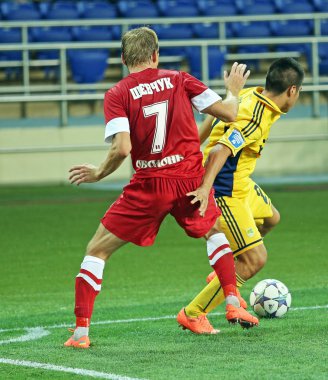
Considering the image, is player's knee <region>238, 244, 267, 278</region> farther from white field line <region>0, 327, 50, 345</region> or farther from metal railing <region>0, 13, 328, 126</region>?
metal railing <region>0, 13, 328, 126</region>

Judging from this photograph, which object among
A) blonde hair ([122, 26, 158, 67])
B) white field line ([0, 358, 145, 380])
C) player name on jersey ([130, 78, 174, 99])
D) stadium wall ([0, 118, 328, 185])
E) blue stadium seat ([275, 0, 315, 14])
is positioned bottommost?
stadium wall ([0, 118, 328, 185])

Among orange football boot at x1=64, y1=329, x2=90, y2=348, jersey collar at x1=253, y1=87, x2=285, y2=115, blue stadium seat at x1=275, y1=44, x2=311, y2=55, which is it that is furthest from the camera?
blue stadium seat at x1=275, y1=44, x2=311, y2=55

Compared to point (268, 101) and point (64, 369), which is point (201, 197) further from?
point (64, 369)

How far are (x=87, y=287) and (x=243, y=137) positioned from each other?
1536mm

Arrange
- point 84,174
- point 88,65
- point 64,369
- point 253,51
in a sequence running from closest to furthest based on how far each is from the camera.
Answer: point 64,369, point 84,174, point 88,65, point 253,51

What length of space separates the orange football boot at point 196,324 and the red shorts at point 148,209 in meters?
0.71

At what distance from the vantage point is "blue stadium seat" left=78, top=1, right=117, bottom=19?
22.7 m

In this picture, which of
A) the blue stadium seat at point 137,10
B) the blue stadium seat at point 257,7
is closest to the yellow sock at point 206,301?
the blue stadium seat at point 137,10

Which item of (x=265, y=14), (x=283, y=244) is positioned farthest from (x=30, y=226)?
(x=265, y=14)

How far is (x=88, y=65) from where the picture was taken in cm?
2069

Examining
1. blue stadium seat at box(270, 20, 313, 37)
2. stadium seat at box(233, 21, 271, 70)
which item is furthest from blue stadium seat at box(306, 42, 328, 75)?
stadium seat at box(233, 21, 271, 70)

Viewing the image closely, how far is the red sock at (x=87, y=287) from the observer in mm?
7074

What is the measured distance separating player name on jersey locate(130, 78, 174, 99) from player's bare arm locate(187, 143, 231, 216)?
64cm

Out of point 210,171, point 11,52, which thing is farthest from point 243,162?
point 11,52
